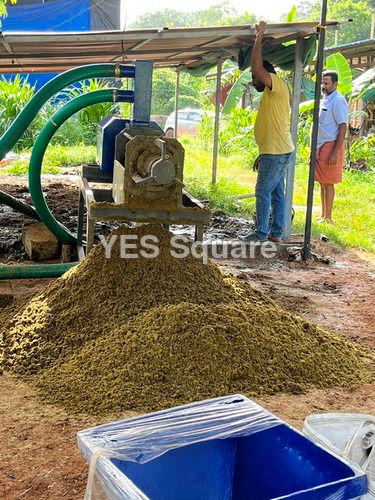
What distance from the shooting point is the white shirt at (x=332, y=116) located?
8.64 metres

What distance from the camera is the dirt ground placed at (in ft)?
9.23

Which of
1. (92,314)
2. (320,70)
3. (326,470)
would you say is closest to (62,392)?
(92,314)

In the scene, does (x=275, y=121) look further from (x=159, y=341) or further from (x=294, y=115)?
(x=159, y=341)

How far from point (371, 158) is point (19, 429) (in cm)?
1220

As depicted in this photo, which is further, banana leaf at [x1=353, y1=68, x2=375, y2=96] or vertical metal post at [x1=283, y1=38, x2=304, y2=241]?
banana leaf at [x1=353, y1=68, x2=375, y2=96]

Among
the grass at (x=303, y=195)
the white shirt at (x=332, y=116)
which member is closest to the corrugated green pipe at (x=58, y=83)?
the grass at (x=303, y=195)

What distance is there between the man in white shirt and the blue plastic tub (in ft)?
22.5

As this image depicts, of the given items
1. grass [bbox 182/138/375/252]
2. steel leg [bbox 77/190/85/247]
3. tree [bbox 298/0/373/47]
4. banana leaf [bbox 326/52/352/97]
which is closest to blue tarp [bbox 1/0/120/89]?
grass [bbox 182/138/375/252]

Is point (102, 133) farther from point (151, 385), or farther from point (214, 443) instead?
point (214, 443)

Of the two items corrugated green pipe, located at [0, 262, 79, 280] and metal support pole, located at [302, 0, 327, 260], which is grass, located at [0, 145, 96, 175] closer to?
metal support pole, located at [302, 0, 327, 260]

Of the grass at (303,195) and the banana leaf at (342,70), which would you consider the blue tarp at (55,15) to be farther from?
the banana leaf at (342,70)

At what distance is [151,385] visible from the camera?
11.7 feet

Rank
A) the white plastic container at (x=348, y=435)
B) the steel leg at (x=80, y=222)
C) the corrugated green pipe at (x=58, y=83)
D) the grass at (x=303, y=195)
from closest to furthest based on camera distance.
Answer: the white plastic container at (x=348, y=435) → the corrugated green pipe at (x=58, y=83) → the steel leg at (x=80, y=222) → the grass at (x=303, y=195)

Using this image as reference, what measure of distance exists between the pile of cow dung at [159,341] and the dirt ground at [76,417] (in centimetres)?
A: 13
